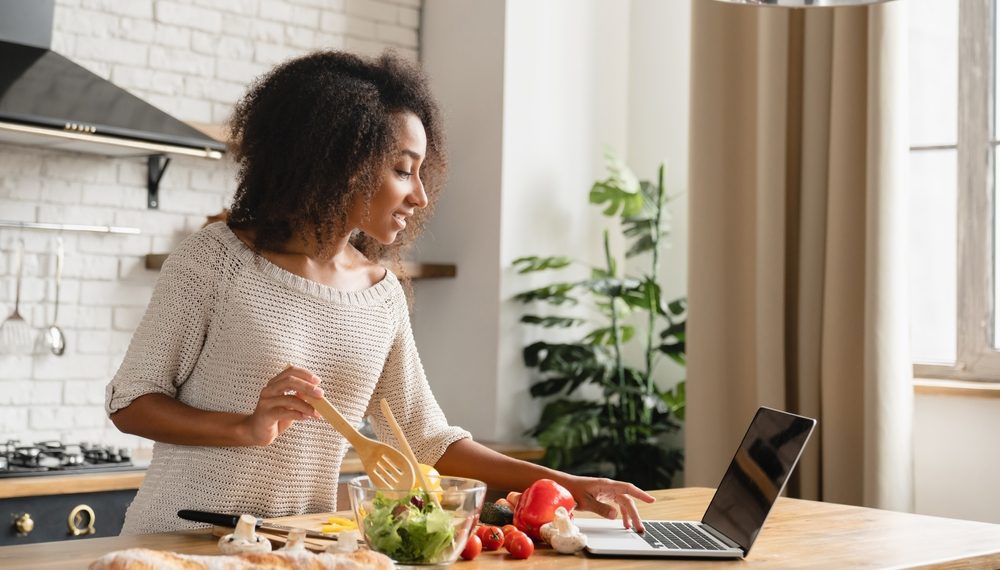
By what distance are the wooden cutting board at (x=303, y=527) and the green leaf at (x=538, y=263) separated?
198cm

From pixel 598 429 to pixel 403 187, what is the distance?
1976 mm

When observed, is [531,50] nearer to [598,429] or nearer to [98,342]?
[598,429]

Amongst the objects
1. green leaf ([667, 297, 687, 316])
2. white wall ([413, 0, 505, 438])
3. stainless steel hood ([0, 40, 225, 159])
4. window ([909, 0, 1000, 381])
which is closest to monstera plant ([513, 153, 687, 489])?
green leaf ([667, 297, 687, 316])

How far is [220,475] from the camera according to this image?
179cm

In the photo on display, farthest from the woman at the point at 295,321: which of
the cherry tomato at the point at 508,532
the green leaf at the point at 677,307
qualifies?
the green leaf at the point at 677,307

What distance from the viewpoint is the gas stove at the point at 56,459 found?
2.82 meters

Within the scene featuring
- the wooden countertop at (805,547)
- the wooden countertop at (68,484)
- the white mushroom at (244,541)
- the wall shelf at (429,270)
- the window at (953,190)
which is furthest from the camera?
the wall shelf at (429,270)

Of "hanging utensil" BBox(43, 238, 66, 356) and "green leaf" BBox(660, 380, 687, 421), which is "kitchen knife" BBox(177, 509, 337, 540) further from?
"green leaf" BBox(660, 380, 687, 421)

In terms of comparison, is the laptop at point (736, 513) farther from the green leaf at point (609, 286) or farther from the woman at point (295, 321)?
the green leaf at point (609, 286)

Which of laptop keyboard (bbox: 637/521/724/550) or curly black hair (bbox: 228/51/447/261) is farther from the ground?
curly black hair (bbox: 228/51/447/261)

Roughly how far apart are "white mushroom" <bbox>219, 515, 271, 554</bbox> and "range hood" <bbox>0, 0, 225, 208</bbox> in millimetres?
1736

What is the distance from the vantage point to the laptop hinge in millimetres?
1619

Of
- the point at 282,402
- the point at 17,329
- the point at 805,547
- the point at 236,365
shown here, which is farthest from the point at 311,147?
the point at 17,329

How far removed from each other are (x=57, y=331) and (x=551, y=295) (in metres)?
1.50
